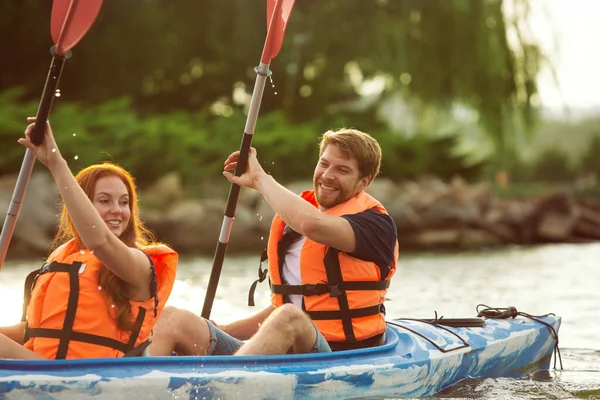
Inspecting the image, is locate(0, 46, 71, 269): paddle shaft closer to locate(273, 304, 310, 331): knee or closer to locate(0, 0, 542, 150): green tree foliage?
locate(273, 304, 310, 331): knee

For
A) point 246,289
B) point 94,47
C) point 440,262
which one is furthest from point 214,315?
point 94,47

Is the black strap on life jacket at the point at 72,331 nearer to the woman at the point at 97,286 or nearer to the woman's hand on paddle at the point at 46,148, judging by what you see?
the woman at the point at 97,286

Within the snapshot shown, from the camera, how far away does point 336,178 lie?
3.39 metres

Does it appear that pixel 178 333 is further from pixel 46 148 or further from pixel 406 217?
pixel 406 217

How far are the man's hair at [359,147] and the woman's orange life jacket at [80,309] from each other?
2.49ft

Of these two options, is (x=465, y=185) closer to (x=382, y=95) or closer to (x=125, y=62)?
(x=382, y=95)

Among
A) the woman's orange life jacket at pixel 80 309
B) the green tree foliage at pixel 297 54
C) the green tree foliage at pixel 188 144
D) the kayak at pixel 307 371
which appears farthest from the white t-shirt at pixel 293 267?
the green tree foliage at pixel 297 54

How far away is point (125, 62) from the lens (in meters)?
15.0

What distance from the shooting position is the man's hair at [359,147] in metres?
3.36

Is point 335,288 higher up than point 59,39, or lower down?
lower down

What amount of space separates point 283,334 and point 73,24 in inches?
49.2

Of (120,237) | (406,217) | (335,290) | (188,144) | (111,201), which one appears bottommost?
(335,290)

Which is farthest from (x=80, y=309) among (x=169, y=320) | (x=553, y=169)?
(x=553, y=169)

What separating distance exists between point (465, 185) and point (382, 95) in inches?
78.9
